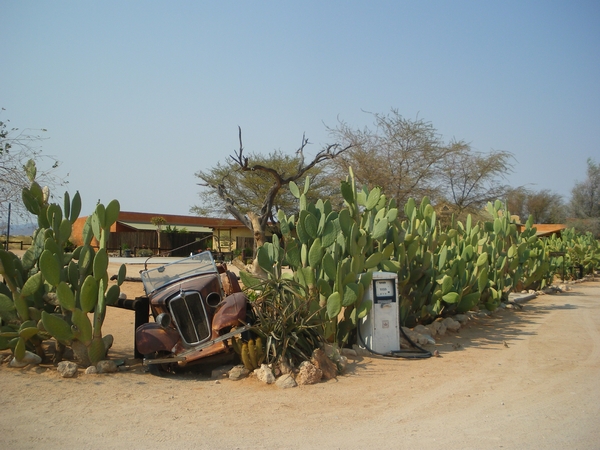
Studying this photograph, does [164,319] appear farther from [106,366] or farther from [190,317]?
[106,366]

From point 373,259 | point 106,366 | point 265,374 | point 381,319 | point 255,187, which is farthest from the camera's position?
point 255,187

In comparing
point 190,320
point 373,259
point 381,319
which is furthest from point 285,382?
point 373,259

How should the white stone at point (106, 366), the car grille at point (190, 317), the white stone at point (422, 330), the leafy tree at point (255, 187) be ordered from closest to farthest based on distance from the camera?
the white stone at point (106, 366) < the car grille at point (190, 317) < the white stone at point (422, 330) < the leafy tree at point (255, 187)

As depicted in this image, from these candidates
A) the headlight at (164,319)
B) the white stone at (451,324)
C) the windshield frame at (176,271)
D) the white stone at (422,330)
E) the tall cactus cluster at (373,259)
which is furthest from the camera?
the white stone at (451,324)

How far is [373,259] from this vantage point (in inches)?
331

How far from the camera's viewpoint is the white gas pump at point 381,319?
26.5 ft

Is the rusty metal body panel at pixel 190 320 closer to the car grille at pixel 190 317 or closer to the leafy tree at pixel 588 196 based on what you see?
the car grille at pixel 190 317

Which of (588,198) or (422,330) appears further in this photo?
(588,198)

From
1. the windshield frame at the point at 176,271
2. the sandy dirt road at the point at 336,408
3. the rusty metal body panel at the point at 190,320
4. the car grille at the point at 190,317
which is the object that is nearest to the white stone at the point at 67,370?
the sandy dirt road at the point at 336,408

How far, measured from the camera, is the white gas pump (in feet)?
26.5

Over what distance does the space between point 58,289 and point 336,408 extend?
326cm

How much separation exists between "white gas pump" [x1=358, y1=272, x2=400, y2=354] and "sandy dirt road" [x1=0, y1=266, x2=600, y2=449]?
36 cm

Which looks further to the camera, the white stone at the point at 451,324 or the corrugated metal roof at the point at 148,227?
the corrugated metal roof at the point at 148,227

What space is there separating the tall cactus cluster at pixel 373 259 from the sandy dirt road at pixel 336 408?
0.98 metres
